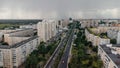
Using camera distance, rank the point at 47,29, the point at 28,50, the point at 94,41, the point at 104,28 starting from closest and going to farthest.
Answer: the point at 28,50 → the point at 94,41 → the point at 47,29 → the point at 104,28

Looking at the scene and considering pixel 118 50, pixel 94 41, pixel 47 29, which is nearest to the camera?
pixel 118 50

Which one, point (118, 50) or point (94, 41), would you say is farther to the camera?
point (94, 41)

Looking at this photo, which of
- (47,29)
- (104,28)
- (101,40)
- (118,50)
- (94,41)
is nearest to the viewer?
(118,50)

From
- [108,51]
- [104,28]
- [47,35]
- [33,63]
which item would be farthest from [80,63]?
[104,28]

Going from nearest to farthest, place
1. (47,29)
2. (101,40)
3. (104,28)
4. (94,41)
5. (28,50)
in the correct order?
(28,50)
(101,40)
(94,41)
(47,29)
(104,28)

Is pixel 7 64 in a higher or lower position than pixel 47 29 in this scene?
lower

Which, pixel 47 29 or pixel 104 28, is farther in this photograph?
pixel 104 28

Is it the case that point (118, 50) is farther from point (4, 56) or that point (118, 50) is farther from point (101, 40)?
point (4, 56)

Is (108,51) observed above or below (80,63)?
above

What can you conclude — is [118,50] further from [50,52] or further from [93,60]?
[50,52]

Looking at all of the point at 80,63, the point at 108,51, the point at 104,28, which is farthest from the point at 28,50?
the point at 104,28
